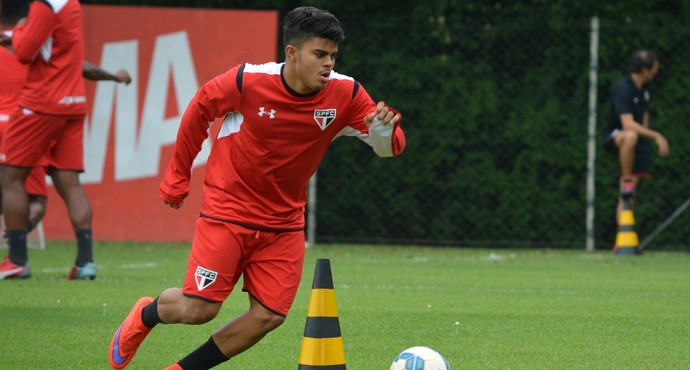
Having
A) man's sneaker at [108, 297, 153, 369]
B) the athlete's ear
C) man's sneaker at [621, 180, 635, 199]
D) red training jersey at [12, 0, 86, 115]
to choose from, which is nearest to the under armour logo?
the athlete's ear

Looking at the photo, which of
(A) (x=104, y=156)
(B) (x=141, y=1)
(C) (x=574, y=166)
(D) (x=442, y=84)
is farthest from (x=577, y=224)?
(B) (x=141, y=1)

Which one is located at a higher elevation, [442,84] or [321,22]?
[321,22]

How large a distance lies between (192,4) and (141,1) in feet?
2.46

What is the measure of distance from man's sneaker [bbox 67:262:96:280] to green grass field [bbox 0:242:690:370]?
12 centimetres

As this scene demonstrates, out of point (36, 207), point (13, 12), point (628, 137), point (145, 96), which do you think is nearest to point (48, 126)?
point (13, 12)

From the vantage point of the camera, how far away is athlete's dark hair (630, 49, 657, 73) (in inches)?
486

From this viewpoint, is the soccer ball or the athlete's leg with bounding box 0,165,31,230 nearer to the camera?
the soccer ball

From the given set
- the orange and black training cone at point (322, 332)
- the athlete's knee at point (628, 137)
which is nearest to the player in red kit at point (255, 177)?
the orange and black training cone at point (322, 332)

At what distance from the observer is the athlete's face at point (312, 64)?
526 centimetres

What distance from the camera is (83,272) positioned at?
8.95m

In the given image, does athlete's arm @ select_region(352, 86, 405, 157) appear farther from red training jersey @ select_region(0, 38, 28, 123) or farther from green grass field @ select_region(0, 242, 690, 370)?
red training jersey @ select_region(0, 38, 28, 123)

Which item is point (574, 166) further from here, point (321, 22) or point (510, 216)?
point (321, 22)

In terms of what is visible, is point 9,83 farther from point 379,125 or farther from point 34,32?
point 379,125

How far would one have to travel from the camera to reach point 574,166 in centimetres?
1346
